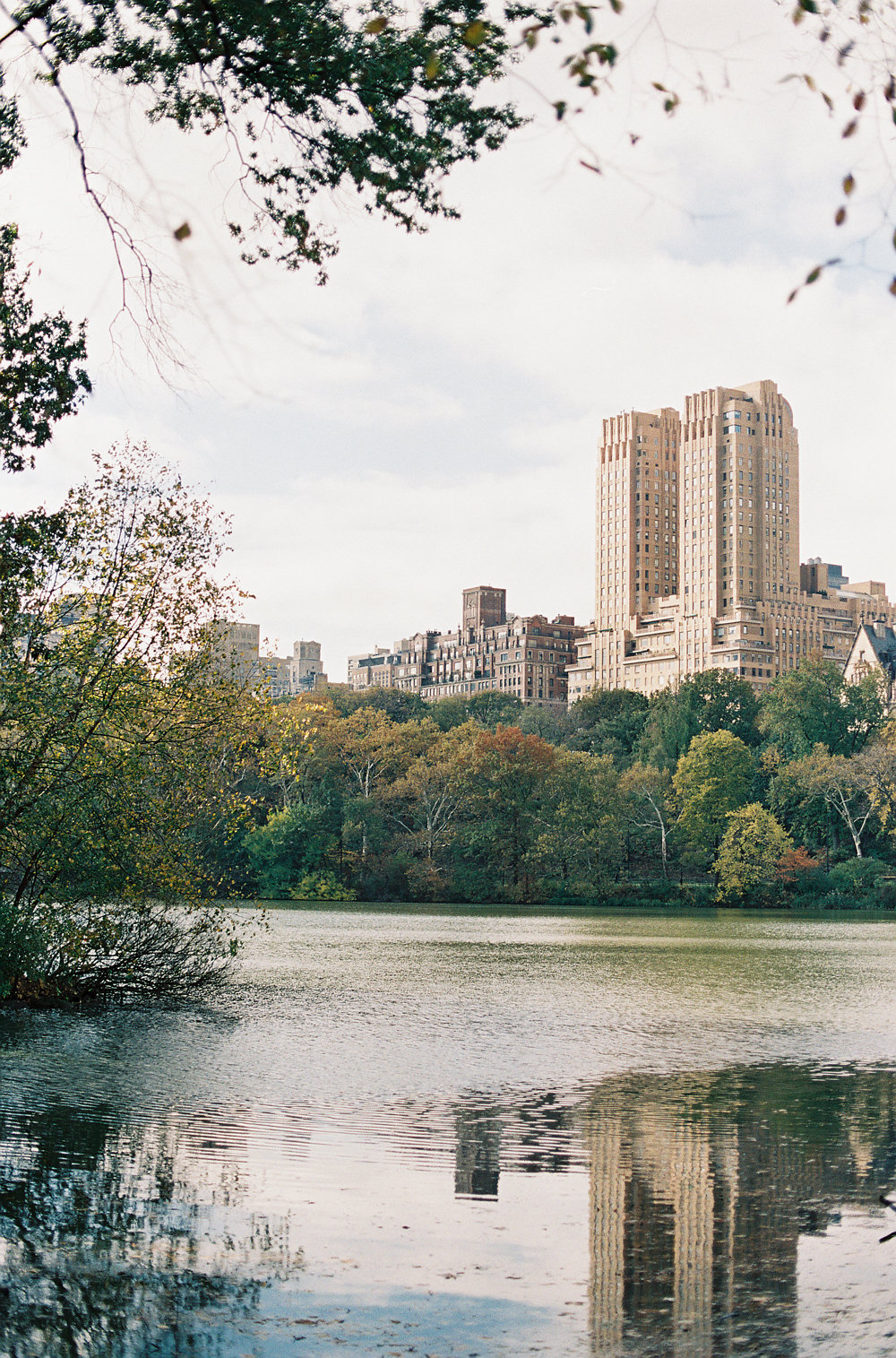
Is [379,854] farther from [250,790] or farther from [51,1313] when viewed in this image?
[51,1313]

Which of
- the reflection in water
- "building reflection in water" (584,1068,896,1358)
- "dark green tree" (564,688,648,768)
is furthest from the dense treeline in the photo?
the reflection in water

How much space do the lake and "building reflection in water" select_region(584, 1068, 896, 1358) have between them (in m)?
0.04

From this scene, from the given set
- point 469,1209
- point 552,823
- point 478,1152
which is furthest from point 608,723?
point 469,1209

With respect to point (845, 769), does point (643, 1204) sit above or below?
below

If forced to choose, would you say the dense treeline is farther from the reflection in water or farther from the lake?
the reflection in water

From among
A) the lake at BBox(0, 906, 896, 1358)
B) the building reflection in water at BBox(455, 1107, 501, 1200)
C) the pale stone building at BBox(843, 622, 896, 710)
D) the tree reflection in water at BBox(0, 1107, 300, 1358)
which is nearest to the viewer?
the tree reflection in water at BBox(0, 1107, 300, 1358)

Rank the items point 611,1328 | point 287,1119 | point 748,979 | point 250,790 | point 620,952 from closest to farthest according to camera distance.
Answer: point 611,1328 → point 287,1119 → point 748,979 → point 620,952 → point 250,790

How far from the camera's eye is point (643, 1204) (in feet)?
38.5

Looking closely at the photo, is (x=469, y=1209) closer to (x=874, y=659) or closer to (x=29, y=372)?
(x=29, y=372)

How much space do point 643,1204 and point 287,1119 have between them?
5.33 meters

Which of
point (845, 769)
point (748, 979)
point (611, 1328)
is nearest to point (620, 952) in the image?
point (748, 979)

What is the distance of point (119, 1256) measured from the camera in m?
9.90

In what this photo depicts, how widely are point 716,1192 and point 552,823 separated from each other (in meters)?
83.9

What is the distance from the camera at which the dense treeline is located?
94.4 meters
